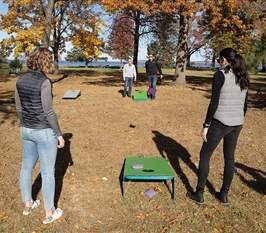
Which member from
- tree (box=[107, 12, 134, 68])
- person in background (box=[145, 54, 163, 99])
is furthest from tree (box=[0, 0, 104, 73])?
person in background (box=[145, 54, 163, 99])

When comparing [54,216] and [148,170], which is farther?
[148,170]

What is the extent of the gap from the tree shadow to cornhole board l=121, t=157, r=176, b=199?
1.42 meters

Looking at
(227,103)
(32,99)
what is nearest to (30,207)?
(32,99)

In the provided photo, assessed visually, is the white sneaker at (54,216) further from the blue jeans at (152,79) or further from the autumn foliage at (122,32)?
the autumn foliage at (122,32)

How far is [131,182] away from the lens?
4.61 meters

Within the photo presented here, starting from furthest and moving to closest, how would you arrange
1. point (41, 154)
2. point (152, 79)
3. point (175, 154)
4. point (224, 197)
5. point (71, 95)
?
point (71, 95), point (152, 79), point (175, 154), point (224, 197), point (41, 154)

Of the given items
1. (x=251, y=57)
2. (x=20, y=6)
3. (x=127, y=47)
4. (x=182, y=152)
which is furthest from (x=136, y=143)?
(x=127, y=47)

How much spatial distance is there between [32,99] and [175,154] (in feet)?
12.4

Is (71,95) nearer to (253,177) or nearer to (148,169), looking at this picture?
(148,169)

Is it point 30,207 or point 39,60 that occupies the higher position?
point 39,60

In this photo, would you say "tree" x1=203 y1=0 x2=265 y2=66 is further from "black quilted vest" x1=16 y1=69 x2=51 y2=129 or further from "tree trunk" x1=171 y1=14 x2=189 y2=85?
"black quilted vest" x1=16 y1=69 x2=51 y2=129

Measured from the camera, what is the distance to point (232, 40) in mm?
19453

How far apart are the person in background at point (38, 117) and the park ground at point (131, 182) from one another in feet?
2.52

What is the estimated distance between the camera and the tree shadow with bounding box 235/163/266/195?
4471mm
